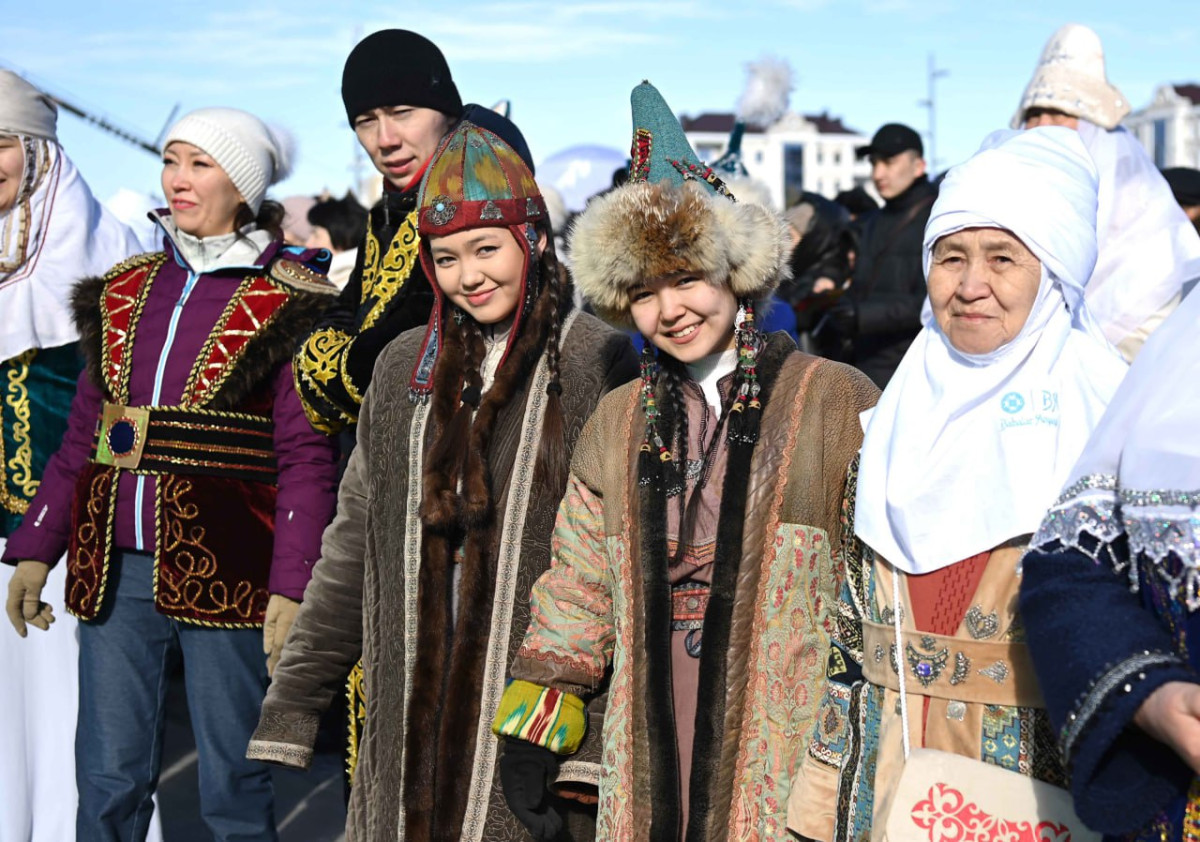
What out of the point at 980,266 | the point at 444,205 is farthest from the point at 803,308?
the point at 980,266

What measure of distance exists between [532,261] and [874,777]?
54.3 inches

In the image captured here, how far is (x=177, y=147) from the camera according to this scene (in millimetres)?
4109

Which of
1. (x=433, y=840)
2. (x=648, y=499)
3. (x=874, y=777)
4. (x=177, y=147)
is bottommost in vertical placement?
(x=433, y=840)

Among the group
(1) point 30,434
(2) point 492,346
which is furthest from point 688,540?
(1) point 30,434

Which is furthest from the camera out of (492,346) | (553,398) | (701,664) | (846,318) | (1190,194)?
(1190,194)

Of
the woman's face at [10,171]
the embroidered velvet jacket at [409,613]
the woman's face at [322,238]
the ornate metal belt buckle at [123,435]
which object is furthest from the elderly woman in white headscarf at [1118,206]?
the woman's face at [322,238]

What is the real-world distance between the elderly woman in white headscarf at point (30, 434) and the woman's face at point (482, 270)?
6.16 feet

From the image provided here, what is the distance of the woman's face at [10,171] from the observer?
4718 mm

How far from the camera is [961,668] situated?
2.36 meters

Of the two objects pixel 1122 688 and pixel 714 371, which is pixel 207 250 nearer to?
pixel 714 371

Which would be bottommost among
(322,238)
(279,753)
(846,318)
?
(279,753)

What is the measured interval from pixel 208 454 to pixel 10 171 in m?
1.54

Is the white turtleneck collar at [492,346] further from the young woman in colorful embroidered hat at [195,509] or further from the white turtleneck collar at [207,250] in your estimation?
the white turtleneck collar at [207,250]

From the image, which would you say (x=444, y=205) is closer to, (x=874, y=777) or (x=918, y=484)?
(x=918, y=484)
